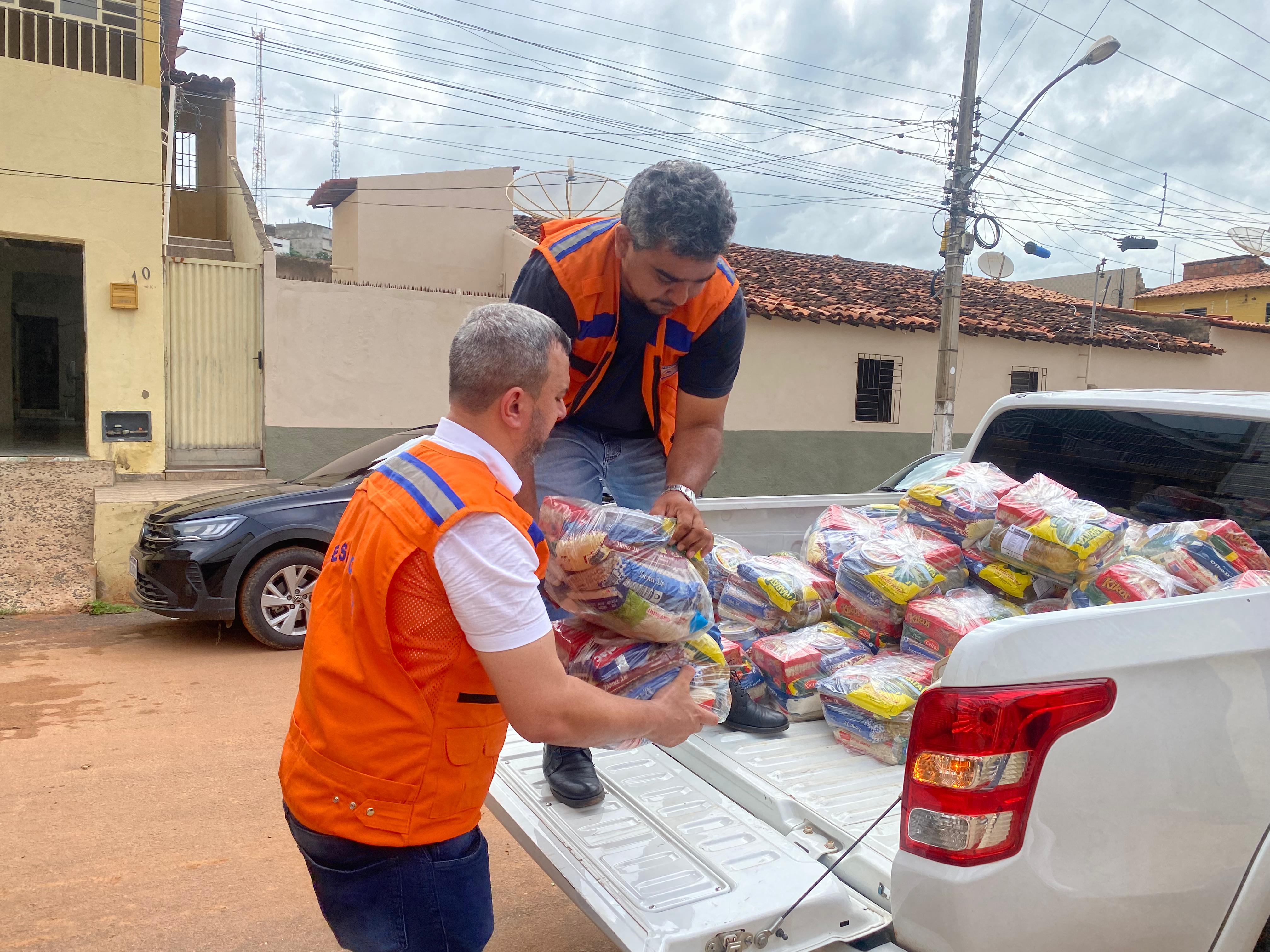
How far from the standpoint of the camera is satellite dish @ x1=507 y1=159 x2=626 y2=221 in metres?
12.6

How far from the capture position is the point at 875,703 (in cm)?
252

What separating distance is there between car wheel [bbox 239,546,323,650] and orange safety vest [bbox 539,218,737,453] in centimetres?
422

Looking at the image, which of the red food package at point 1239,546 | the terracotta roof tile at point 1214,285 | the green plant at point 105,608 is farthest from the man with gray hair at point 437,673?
the terracotta roof tile at point 1214,285

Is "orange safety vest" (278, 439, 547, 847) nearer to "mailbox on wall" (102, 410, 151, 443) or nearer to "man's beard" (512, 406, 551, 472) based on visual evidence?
"man's beard" (512, 406, 551, 472)

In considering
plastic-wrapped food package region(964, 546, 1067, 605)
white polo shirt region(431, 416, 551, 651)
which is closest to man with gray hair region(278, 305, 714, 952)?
white polo shirt region(431, 416, 551, 651)

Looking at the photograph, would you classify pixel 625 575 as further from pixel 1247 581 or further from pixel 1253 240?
pixel 1253 240

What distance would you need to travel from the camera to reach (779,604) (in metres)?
3.13

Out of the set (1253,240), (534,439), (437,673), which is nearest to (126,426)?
(534,439)

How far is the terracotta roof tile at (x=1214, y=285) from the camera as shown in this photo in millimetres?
31156

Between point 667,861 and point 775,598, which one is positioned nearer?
point 667,861

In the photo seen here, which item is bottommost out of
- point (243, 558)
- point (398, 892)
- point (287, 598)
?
point (287, 598)

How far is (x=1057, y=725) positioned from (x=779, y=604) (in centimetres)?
150

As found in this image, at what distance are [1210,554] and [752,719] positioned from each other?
1.47m

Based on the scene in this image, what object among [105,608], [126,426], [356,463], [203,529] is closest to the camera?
[203,529]
